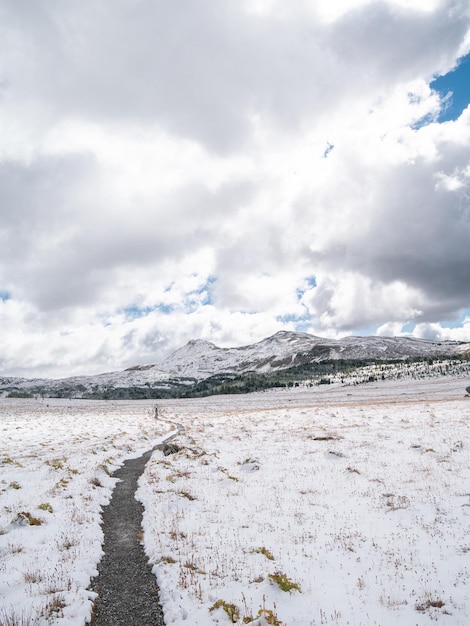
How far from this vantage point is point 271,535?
13305 millimetres

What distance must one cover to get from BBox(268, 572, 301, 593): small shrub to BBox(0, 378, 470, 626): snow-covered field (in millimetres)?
35

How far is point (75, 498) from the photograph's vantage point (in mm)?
17500

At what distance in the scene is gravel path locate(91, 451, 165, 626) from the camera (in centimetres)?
907

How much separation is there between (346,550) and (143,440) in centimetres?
3064

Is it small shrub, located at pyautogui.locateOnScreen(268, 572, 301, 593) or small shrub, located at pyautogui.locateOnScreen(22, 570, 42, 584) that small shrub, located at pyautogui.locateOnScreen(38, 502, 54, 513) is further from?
small shrub, located at pyautogui.locateOnScreen(268, 572, 301, 593)

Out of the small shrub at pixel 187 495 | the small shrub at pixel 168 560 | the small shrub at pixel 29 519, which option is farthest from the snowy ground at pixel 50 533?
the small shrub at pixel 187 495

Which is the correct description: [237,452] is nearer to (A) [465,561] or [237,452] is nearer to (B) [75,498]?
(B) [75,498]

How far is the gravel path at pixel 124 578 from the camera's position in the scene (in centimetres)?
907

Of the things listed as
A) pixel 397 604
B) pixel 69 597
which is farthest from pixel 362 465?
pixel 69 597

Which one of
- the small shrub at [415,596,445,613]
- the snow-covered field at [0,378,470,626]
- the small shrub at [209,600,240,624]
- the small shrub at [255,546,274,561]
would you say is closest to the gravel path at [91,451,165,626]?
the snow-covered field at [0,378,470,626]

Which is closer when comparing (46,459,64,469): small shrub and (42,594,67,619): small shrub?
(42,594,67,619): small shrub

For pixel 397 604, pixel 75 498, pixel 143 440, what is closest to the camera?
pixel 397 604

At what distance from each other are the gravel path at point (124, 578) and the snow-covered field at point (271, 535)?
0.37 m

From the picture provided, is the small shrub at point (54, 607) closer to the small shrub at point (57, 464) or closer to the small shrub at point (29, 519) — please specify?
the small shrub at point (29, 519)
